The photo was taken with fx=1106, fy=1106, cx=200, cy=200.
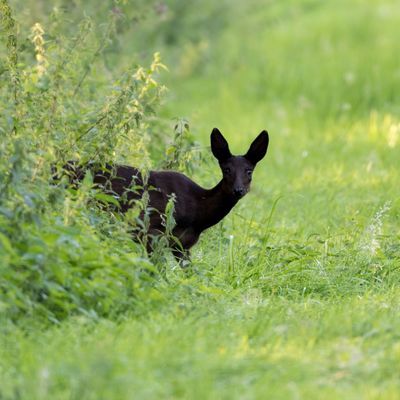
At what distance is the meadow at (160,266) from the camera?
200 inches

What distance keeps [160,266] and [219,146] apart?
6.81ft

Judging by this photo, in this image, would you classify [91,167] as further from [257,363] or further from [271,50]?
[271,50]

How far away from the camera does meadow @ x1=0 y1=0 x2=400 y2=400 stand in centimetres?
507

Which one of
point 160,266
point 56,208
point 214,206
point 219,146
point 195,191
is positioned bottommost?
point 160,266

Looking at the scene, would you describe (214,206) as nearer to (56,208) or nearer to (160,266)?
(160,266)

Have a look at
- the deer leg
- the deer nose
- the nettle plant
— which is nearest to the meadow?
the nettle plant

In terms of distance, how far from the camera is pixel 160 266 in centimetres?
671

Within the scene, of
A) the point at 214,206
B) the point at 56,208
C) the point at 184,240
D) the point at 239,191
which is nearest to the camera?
the point at 56,208

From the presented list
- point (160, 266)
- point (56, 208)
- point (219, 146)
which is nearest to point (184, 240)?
point (219, 146)

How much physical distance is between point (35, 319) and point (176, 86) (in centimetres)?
1218

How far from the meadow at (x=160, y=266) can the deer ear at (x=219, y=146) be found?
0.14 metres

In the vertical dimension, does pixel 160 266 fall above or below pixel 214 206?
below

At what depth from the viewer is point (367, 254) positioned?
7.65 meters

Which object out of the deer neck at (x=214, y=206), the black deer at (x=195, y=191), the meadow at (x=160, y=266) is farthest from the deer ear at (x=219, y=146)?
the deer neck at (x=214, y=206)
